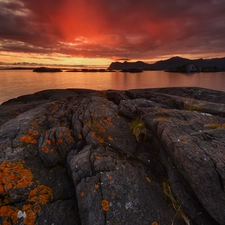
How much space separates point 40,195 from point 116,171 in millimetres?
3069

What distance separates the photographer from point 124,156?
705 cm

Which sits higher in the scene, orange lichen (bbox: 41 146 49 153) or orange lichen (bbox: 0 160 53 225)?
orange lichen (bbox: 41 146 49 153)

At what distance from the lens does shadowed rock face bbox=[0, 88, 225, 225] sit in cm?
509

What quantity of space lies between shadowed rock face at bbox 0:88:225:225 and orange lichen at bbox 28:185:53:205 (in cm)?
4

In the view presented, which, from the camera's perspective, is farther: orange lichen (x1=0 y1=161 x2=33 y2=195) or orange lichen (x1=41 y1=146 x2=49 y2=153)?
orange lichen (x1=41 y1=146 x2=49 y2=153)

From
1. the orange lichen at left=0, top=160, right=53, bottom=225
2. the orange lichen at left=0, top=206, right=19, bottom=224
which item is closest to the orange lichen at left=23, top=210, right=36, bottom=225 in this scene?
the orange lichen at left=0, top=160, right=53, bottom=225

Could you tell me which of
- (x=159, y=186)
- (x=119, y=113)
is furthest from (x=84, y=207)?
(x=119, y=113)

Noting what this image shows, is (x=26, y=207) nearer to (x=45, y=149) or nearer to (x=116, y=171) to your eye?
(x=45, y=149)

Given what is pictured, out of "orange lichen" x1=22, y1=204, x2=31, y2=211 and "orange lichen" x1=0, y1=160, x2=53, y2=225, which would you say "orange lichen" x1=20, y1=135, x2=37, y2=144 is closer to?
"orange lichen" x1=0, y1=160, x2=53, y2=225

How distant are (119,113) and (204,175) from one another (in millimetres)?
5907

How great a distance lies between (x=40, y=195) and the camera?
5.86 m

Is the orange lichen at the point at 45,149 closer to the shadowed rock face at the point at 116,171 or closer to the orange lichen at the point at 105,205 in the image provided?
the shadowed rock face at the point at 116,171

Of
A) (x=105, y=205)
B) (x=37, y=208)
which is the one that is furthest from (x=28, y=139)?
(x=105, y=205)

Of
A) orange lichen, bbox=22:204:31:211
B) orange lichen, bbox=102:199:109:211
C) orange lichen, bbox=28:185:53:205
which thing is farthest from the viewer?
orange lichen, bbox=28:185:53:205
